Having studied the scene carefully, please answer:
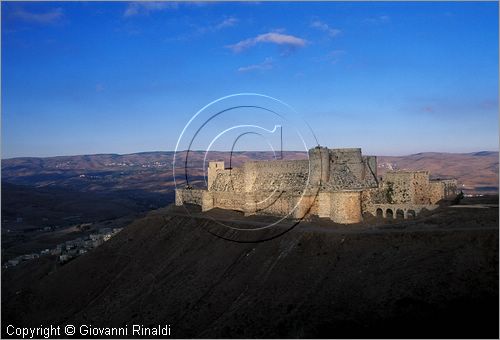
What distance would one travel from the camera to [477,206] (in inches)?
1555

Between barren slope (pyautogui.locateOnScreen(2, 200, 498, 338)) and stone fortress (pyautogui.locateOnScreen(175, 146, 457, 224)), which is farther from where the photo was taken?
stone fortress (pyautogui.locateOnScreen(175, 146, 457, 224))

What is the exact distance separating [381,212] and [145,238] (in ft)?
78.4

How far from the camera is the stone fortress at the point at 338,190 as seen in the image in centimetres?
4194

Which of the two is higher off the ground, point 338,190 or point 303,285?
point 338,190

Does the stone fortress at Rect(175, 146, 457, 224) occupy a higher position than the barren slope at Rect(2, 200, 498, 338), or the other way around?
the stone fortress at Rect(175, 146, 457, 224)

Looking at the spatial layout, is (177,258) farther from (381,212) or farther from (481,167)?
(481,167)

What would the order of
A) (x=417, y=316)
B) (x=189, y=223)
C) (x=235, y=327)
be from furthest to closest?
(x=189, y=223)
(x=235, y=327)
(x=417, y=316)

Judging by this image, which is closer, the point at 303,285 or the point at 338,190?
the point at 303,285

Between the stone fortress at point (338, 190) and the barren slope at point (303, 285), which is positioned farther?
the stone fortress at point (338, 190)

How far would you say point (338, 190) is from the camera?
135 feet

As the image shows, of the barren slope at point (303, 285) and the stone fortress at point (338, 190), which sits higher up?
the stone fortress at point (338, 190)

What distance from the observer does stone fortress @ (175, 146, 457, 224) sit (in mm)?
41944

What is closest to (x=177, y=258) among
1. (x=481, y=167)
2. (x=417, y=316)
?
(x=417, y=316)

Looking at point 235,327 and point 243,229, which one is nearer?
point 235,327
